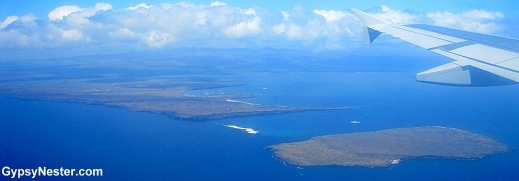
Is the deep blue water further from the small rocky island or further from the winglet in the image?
the winglet

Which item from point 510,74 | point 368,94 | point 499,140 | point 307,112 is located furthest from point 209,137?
point 368,94

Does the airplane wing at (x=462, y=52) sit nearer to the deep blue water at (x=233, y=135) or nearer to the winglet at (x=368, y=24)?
the winglet at (x=368, y=24)

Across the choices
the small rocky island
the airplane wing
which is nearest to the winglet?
the airplane wing

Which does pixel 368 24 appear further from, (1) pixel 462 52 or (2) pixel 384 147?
(2) pixel 384 147

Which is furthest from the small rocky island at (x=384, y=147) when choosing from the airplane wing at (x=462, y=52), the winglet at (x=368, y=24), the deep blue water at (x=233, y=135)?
the airplane wing at (x=462, y=52)

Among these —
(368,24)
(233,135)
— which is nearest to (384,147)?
(233,135)
